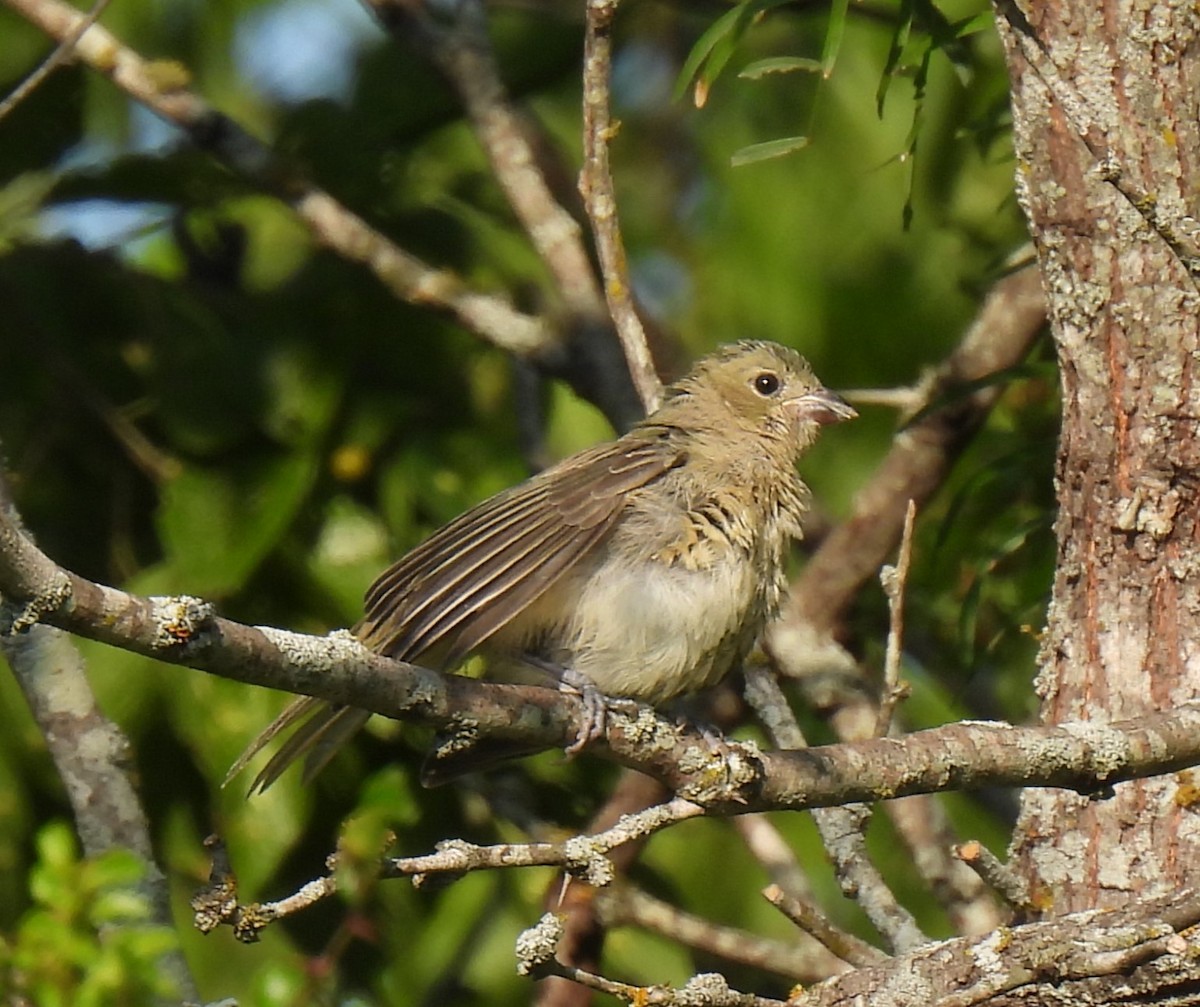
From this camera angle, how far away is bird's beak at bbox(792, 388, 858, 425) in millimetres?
5527

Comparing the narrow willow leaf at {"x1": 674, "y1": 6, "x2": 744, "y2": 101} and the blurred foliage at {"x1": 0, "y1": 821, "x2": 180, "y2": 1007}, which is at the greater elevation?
the narrow willow leaf at {"x1": 674, "y1": 6, "x2": 744, "y2": 101}

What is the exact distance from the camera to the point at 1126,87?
142 inches

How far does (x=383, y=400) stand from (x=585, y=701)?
2098mm

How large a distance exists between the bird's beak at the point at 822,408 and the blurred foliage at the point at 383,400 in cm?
41

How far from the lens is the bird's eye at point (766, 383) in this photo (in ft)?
18.4

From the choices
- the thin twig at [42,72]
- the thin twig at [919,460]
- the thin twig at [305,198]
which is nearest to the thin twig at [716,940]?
the thin twig at [919,460]

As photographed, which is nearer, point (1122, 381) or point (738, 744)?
point (738, 744)

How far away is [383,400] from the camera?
5.53 metres

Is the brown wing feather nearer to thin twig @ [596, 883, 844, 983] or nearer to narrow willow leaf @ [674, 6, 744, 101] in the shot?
thin twig @ [596, 883, 844, 983]

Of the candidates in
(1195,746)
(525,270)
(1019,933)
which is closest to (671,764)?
(1019,933)

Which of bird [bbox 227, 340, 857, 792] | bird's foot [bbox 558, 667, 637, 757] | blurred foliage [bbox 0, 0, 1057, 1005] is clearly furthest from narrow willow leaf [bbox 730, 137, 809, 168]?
bird's foot [bbox 558, 667, 637, 757]

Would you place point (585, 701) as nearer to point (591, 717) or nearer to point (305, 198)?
point (591, 717)

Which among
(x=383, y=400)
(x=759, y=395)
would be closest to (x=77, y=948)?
(x=383, y=400)

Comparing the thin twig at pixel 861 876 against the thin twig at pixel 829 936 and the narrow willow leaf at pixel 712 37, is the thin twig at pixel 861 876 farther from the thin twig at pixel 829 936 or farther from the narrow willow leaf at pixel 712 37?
the narrow willow leaf at pixel 712 37
